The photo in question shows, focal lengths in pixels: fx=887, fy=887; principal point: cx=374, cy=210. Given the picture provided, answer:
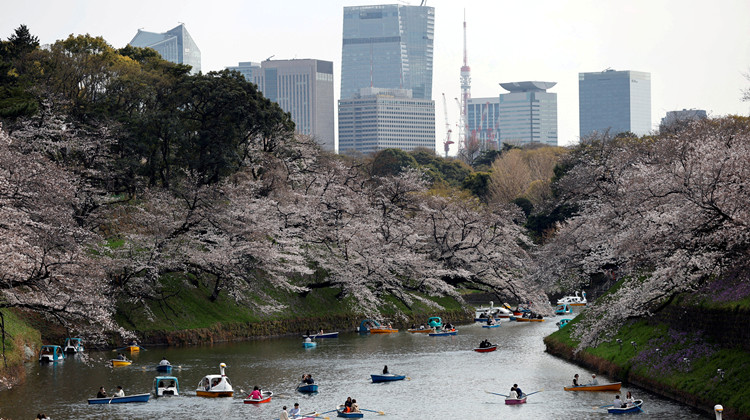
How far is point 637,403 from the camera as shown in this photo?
119 ft

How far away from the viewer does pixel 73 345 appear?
54844 mm

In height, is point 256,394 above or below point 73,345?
below

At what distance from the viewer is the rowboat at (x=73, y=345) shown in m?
53.6

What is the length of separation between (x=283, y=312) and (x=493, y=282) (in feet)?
66.6

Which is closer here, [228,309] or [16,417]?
[16,417]

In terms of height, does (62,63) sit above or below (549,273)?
above

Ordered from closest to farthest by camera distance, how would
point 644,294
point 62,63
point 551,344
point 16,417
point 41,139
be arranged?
point 16,417
point 644,294
point 551,344
point 41,139
point 62,63

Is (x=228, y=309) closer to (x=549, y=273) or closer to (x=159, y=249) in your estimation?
(x=159, y=249)

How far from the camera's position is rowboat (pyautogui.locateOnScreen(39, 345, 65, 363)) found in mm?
50544

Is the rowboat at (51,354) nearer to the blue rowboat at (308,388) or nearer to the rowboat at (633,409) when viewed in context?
the blue rowboat at (308,388)

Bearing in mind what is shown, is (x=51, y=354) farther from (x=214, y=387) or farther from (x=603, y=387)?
(x=603, y=387)

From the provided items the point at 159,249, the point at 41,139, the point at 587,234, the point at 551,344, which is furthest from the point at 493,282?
the point at 41,139

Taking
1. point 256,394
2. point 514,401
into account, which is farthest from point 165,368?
point 514,401

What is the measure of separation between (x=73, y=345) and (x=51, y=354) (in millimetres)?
3501
